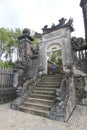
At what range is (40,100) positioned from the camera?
5.35 m

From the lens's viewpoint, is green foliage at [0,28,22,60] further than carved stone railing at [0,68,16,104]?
Yes

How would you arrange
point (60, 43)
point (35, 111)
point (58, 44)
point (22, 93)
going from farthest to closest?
point (58, 44) → point (60, 43) → point (22, 93) → point (35, 111)

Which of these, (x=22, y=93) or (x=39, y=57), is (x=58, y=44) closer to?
(x=39, y=57)

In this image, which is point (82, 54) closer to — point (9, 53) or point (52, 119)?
point (52, 119)

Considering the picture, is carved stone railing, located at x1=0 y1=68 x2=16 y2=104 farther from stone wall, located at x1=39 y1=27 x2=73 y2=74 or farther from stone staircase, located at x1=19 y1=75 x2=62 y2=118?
stone wall, located at x1=39 y1=27 x2=73 y2=74

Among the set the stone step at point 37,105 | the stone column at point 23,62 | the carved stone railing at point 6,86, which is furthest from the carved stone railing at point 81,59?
A: the carved stone railing at point 6,86

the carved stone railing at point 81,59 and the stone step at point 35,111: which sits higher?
the carved stone railing at point 81,59

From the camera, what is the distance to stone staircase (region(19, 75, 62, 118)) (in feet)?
15.7

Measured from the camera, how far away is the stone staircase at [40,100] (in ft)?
15.7

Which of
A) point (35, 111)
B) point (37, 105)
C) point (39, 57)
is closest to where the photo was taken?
point (35, 111)

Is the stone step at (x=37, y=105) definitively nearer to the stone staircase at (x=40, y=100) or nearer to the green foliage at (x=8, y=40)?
the stone staircase at (x=40, y=100)

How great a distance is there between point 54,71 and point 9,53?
1420cm

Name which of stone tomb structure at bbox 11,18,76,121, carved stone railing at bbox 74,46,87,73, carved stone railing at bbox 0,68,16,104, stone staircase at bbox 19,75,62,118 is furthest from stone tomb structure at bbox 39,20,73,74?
carved stone railing at bbox 0,68,16,104

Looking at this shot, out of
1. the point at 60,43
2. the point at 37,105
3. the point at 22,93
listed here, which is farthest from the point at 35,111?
the point at 60,43
